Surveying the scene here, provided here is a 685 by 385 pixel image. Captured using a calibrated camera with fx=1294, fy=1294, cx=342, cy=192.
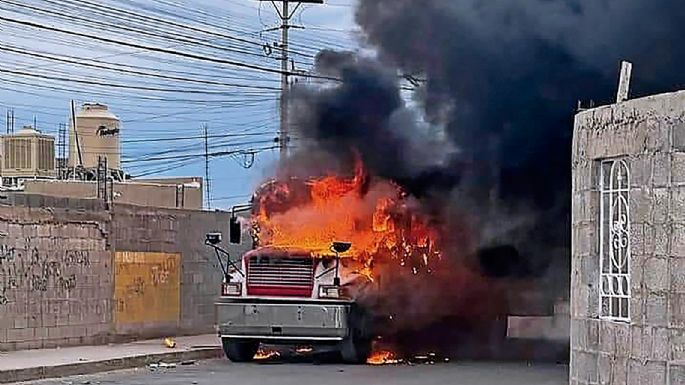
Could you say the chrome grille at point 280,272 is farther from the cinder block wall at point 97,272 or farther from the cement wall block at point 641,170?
the cement wall block at point 641,170

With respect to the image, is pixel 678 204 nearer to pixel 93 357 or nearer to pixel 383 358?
pixel 383 358

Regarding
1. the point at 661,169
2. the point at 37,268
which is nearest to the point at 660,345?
the point at 661,169

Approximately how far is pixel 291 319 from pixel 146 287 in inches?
204

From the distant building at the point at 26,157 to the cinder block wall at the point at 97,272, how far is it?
1561 centimetres

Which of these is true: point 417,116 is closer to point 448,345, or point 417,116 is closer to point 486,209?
point 486,209

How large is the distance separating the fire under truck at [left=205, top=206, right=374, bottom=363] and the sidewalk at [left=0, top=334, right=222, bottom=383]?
1.31 m

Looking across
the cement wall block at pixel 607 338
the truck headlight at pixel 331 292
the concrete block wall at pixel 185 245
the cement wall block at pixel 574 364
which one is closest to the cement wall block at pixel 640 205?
the cement wall block at pixel 607 338

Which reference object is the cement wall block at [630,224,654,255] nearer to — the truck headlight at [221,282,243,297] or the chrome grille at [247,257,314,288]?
the chrome grille at [247,257,314,288]

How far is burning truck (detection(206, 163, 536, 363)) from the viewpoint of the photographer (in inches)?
778

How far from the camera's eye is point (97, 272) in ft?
73.7

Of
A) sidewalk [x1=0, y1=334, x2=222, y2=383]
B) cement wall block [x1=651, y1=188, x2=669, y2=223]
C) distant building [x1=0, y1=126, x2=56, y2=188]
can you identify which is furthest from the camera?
distant building [x1=0, y1=126, x2=56, y2=188]

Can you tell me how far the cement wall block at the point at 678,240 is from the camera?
10.5 m

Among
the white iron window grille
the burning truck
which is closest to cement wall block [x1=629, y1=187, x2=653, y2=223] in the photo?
the white iron window grille

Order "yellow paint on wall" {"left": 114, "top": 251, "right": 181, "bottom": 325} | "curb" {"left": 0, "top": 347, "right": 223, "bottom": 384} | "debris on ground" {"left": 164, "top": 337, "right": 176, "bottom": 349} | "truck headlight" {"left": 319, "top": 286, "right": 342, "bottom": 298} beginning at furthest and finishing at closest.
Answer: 1. "yellow paint on wall" {"left": 114, "top": 251, "right": 181, "bottom": 325}
2. "debris on ground" {"left": 164, "top": 337, "right": 176, "bottom": 349}
3. "truck headlight" {"left": 319, "top": 286, "right": 342, "bottom": 298}
4. "curb" {"left": 0, "top": 347, "right": 223, "bottom": 384}
